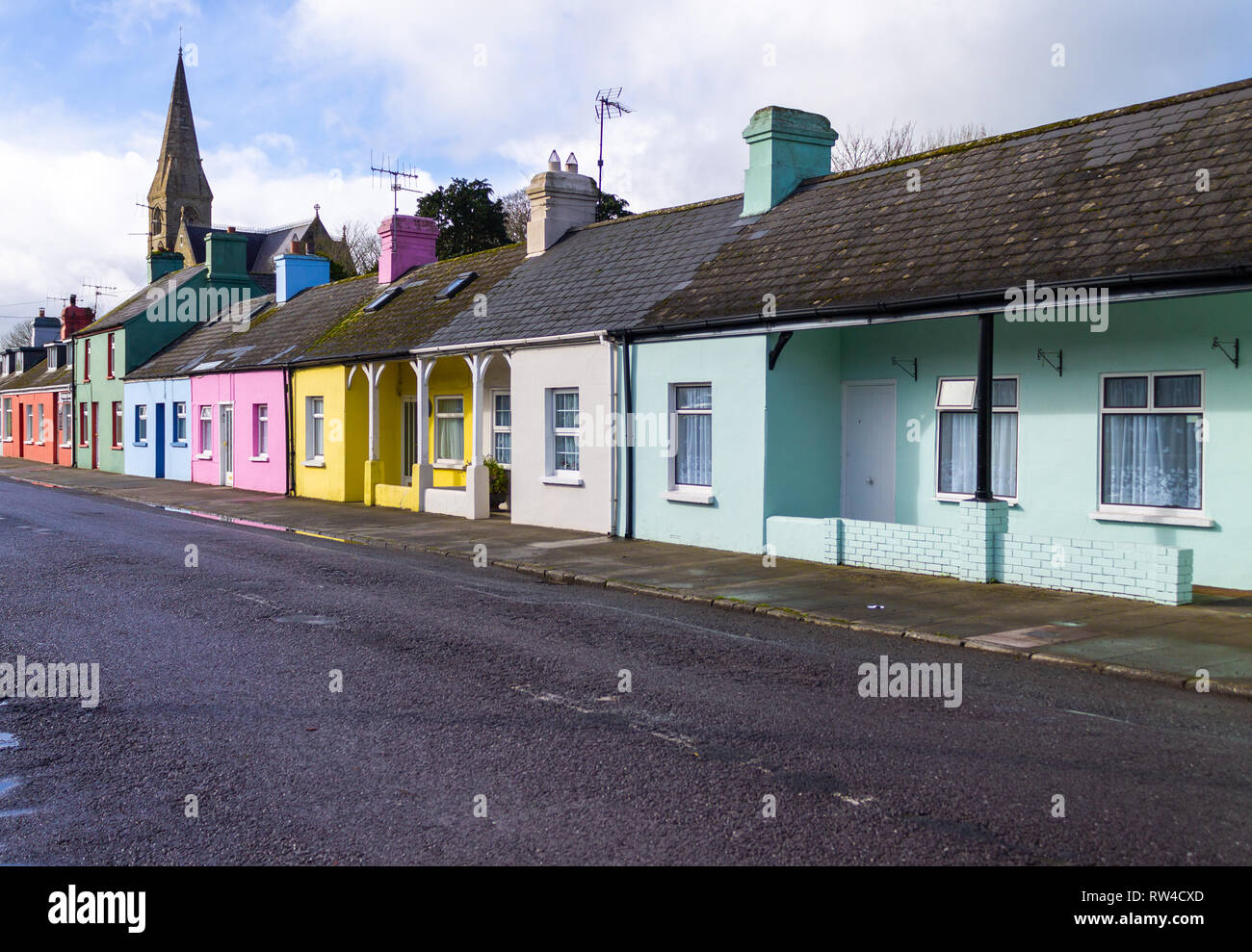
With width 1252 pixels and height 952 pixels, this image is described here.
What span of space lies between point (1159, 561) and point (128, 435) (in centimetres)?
3667

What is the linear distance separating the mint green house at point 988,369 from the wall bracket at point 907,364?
28mm

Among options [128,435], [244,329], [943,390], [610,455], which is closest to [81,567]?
[610,455]

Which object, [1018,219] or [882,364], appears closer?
[1018,219]

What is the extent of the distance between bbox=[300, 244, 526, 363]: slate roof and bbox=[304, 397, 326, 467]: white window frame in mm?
1165

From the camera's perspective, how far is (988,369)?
42.2ft

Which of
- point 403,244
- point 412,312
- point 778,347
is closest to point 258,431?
point 403,244

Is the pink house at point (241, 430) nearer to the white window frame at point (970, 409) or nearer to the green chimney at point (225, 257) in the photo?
the green chimney at point (225, 257)

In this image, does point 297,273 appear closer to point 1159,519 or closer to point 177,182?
point 1159,519

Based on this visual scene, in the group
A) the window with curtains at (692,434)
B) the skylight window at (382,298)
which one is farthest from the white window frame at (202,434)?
the window with curtains at (692,434)

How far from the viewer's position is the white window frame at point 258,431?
3014 cm

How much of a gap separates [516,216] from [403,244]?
78.4 feet

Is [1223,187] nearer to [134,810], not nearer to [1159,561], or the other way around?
[1159,561]

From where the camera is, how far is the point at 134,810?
17.6 feet
